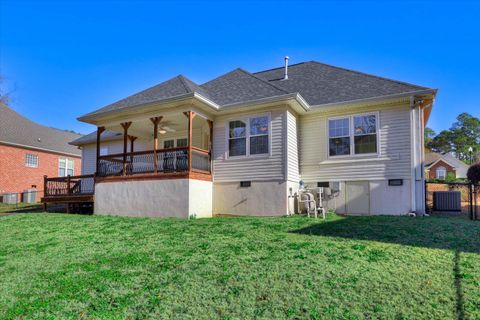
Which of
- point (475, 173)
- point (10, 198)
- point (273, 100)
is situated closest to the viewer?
point (273, 100)

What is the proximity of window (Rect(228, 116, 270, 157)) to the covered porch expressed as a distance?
→ 935mm

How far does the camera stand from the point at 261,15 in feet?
42.7

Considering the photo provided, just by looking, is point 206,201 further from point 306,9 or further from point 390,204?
point 306,9

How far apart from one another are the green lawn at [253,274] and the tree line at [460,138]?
56.8 metres

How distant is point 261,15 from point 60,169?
22074 millimetres

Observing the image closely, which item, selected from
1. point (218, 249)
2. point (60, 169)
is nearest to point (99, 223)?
point (218, 249)

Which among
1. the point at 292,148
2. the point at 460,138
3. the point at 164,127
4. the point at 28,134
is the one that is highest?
the point at 460,138

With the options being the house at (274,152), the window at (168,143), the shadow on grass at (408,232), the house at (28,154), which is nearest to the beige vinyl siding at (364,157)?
the house at (274,152)

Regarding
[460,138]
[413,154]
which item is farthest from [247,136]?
[460,138]

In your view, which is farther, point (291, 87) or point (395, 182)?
point (291, 87)

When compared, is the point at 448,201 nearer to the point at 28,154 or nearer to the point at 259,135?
the point at 259,135

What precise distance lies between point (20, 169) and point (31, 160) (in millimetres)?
1238

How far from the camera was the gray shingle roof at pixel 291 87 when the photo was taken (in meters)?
11.2

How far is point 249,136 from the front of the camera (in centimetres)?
1137
